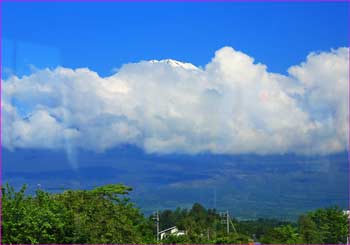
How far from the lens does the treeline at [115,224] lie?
11.3m

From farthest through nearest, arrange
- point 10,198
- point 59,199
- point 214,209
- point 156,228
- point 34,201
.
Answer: point 156,228, point 214,209, point 59,199, point 34,201, point 10,198

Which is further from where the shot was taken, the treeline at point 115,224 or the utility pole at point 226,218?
the utility pole at point 226,218

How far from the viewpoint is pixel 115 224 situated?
44.2 ft

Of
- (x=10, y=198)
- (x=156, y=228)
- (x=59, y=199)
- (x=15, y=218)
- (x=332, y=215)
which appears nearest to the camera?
(x=15, y=218)

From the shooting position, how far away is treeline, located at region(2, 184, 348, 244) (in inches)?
444

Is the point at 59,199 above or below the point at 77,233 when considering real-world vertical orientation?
above

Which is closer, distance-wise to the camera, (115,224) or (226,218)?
(115,224)

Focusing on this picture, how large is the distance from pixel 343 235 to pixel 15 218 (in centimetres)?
760

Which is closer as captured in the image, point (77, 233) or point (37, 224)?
point (37, 224)

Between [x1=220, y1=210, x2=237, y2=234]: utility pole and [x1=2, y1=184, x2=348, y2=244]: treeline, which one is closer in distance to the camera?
[x1=2, y1=184, x2=348, y2=244]: treeline

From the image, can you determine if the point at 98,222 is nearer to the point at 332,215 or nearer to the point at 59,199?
the point at 59,199

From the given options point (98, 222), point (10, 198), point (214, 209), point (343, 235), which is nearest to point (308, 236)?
point (343, 235)

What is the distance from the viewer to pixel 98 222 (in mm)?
13148

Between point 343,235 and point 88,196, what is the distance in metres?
6.11
